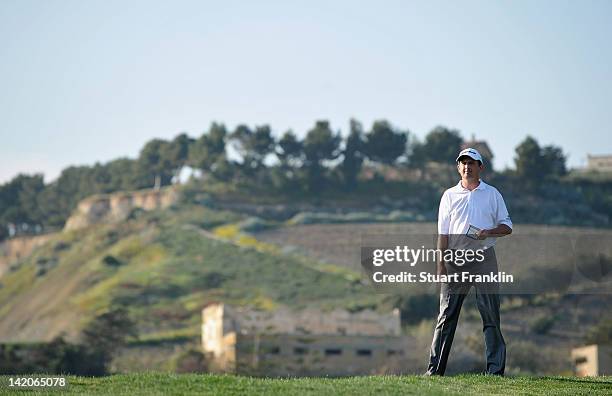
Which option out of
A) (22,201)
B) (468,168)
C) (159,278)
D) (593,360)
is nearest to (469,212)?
(468,168)

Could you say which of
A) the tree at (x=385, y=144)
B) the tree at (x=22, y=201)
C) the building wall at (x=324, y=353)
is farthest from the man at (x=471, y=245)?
the tree at (x=22, y=201)

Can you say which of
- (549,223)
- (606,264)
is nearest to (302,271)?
(549,223)

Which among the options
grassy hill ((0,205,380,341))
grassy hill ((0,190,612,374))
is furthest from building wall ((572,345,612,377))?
grassy hill ((0,205,380,341))

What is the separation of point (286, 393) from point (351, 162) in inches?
5071

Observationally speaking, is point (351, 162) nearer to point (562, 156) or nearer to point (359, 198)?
point (359, 198)

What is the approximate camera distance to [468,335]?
91.5m

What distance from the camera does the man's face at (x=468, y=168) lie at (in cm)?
1543

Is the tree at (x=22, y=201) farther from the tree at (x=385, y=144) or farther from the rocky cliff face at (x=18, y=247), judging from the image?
the tree at (x=385, y=144)

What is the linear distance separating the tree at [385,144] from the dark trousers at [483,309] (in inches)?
5061

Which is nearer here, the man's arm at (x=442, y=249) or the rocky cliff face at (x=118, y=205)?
the man's arm at (x=442, y=249)

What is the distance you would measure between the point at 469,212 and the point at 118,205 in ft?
416

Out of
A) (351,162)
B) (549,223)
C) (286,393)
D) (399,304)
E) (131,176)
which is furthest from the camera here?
(131,176)

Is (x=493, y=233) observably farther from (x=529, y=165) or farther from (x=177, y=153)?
(x=177, y=153)

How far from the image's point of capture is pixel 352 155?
144 meters
